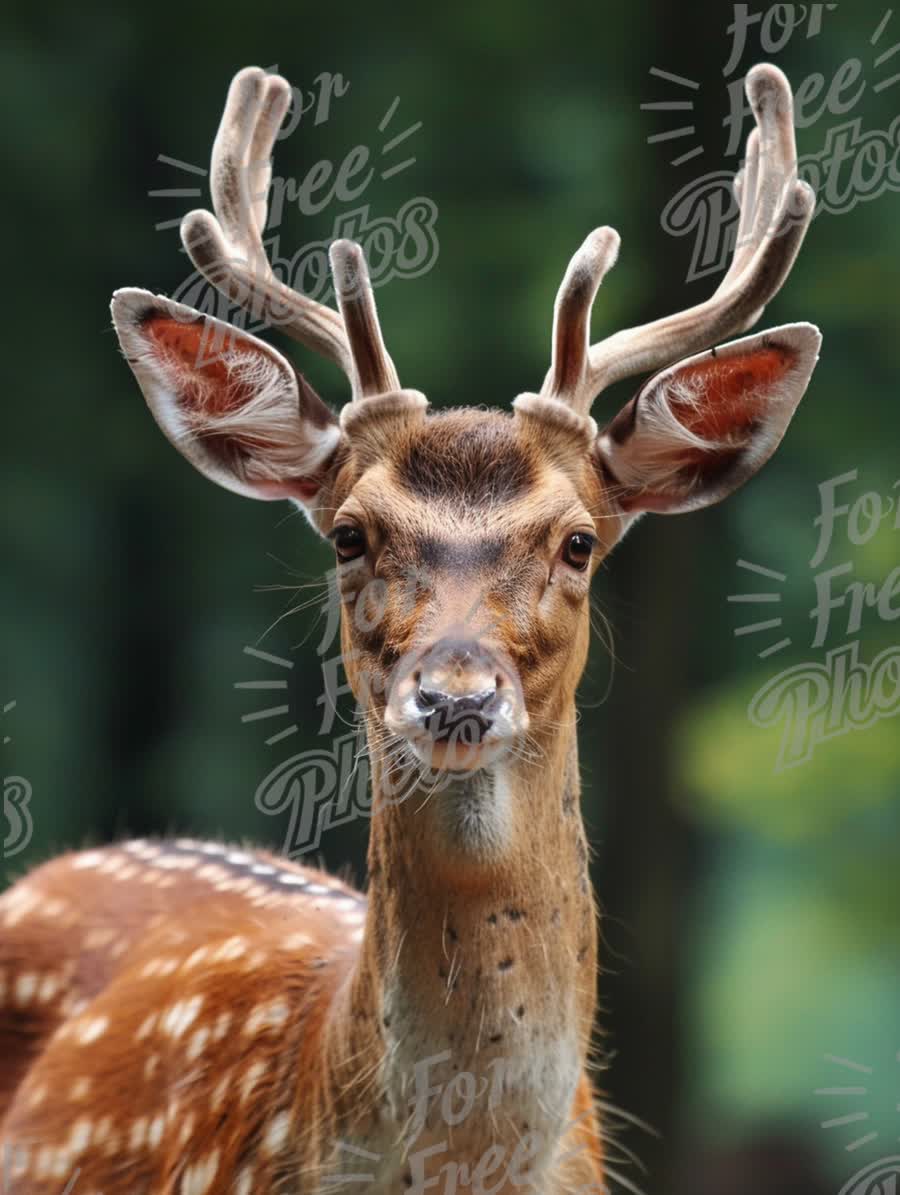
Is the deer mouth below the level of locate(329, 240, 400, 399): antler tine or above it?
below

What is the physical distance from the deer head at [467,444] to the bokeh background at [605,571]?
3.12m

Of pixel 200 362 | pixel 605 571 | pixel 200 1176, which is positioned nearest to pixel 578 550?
pixel 200 362

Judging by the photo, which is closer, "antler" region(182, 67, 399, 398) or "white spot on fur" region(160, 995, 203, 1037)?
"antler" region(182, 67, 399, 398)

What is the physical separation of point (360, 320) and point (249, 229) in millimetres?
599

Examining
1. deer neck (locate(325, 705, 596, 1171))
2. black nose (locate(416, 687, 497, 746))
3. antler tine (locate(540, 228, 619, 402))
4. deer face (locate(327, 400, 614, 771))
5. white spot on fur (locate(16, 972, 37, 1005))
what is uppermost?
antler tine (locate(540, 228, 619, 402))

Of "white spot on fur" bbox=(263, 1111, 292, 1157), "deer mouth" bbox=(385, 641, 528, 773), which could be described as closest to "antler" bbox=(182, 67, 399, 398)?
"deer mouth" bbox=(385, 641, 528, 773)

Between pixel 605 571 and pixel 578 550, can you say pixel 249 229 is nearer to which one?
pixel 578 550

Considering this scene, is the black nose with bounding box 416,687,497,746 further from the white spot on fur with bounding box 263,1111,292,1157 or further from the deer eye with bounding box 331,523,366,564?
the white spot on fur with bounding box 263,1111,292,1157

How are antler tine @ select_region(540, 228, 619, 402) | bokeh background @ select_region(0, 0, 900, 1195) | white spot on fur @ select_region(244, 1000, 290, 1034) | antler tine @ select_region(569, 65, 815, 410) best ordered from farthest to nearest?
1. bokeh background @ select_region(0, 0, 900, 1195)
2. white spot on fur @ select_region(244, 1000, 290, 1034)
3. antler tine @ select_region(569, 65, 815, 410)
4. antler tine @ select_region(540, 228, 619, 402)

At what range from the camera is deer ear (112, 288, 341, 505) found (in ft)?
13.8

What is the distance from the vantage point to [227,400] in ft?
14.2

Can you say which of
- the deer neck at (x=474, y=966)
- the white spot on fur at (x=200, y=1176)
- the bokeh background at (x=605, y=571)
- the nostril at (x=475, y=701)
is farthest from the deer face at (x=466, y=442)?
the bokeh background at (x=605, y=571)

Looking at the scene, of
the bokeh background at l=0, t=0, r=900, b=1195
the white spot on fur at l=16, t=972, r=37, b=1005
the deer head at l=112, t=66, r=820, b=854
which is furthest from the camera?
the bokeh background at l=0, t=0, r=900, b=1195

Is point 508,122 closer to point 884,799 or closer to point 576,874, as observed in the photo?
point 884,799
